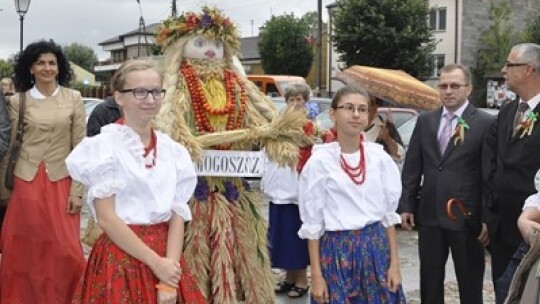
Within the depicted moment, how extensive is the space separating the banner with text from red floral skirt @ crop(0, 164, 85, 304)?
1021mm

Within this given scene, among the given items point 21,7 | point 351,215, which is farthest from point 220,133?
point 21,7

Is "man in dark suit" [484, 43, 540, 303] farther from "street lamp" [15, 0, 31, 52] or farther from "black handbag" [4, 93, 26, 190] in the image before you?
"street lamp" [15, 0, 31, 52]

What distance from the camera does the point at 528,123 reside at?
11.8ft

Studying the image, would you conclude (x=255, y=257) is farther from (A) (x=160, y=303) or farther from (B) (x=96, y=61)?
(B) (x=96, y=61)

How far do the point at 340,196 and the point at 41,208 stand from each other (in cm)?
202

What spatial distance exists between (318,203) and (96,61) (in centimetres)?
8821

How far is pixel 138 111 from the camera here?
8.86 feet

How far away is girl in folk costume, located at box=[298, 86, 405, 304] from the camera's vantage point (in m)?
3.19

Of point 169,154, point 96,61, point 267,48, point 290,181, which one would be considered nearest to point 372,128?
point 290,181

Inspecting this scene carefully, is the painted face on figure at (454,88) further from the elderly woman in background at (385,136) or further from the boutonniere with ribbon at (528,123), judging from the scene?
the elderly woman in background at (385,136)

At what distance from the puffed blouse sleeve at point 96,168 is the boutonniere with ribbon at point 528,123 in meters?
2.20

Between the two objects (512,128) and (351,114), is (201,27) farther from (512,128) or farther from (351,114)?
(512,128)

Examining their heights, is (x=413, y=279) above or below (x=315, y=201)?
below

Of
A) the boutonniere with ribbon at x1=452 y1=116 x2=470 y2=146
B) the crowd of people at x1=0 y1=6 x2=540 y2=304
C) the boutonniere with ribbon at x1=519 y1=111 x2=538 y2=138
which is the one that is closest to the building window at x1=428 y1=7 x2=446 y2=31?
the crowd of people at x1=0 y1=6 x2=540 y2=304
